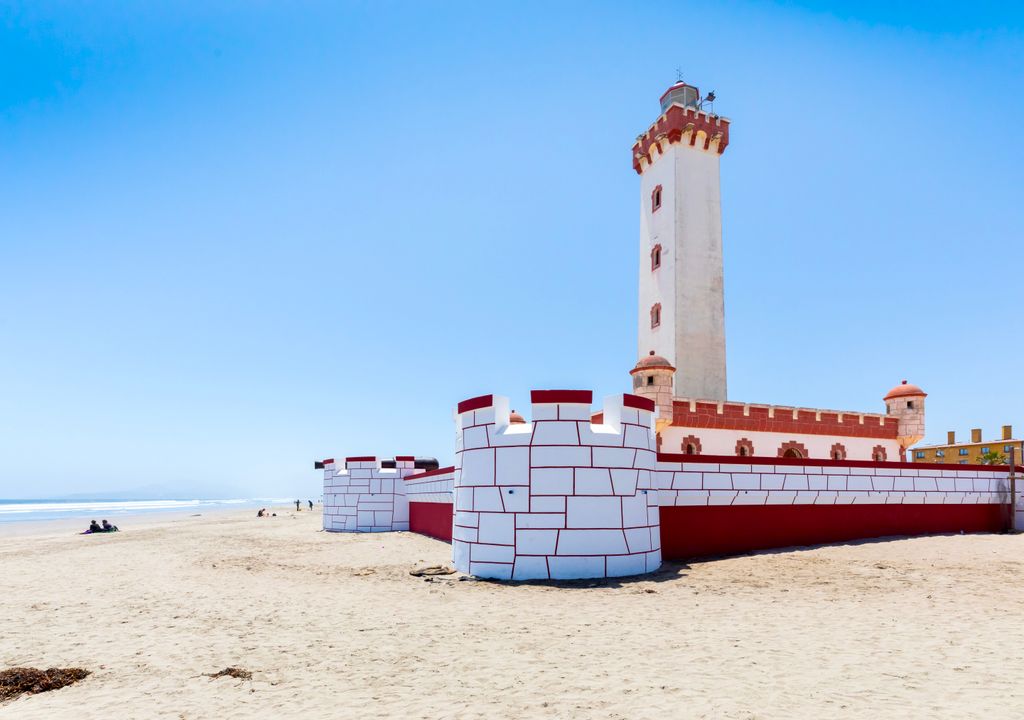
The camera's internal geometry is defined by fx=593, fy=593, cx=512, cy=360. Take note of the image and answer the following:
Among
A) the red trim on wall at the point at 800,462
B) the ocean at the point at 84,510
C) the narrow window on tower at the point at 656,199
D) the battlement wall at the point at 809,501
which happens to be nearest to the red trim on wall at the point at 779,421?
the red trim on wall at the point at 800,462

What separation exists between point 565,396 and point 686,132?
20.1 m

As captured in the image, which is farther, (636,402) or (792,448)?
(792,448)

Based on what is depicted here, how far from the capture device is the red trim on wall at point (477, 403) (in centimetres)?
1082

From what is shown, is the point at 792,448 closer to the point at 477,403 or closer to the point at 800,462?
the point at 800,462

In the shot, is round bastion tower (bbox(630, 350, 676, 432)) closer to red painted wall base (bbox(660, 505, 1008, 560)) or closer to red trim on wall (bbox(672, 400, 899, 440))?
red trim on wall (bbox(672, 400, 899, 440))

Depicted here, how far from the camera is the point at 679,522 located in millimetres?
11734

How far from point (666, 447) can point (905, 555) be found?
858 centimetres

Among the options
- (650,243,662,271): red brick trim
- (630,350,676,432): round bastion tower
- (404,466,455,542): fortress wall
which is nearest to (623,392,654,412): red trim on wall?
(404,466,455,542): fortress wall

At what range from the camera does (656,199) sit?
88.5 ft

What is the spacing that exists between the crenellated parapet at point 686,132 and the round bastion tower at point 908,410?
12846 millimetres

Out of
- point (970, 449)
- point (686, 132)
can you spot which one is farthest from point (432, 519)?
point (970, 449)

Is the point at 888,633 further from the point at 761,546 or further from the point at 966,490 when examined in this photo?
the point at 966,490

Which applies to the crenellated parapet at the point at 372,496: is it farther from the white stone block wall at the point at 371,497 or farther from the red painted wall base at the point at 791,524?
the red painted wall base at the point at 791,524

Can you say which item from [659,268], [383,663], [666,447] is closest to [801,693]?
[383,663]
